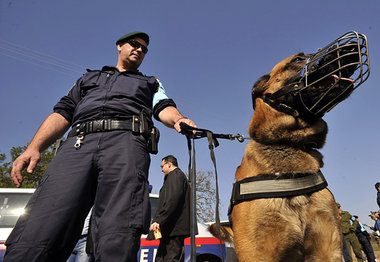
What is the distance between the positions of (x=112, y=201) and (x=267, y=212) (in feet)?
3.74

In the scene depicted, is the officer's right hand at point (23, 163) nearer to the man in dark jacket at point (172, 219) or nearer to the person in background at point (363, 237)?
the man in dark jacket at point (172, 219)

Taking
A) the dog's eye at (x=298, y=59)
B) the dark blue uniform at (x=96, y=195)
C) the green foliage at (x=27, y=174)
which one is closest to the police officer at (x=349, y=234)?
the dog's eye at (x=298, y=59)

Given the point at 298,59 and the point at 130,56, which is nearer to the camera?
the point at 130,56

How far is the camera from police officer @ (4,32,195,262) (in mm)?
1484

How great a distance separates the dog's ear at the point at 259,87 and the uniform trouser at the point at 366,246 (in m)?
9.13

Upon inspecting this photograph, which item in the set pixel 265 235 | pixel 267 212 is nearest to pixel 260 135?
Answer: pixel 267 212

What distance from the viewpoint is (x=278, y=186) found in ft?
6.69

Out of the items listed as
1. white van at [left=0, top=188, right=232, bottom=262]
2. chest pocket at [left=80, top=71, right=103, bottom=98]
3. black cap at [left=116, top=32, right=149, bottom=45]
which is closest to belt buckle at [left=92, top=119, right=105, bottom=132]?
chest pocket at [left=80, top=71, right=103, bottom=98]

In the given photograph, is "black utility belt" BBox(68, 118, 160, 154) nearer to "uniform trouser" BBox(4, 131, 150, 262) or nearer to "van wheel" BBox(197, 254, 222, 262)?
"uniform trouser" BBox(4, 131, 150, 262)

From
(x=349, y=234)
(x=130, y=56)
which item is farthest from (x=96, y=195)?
(x=349, y=234)

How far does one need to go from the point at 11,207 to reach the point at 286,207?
15.2 feet

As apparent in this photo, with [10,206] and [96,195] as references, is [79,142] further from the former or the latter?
[10,206]

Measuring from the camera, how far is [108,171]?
1670 millimetres

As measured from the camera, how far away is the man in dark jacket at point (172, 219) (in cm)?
370
